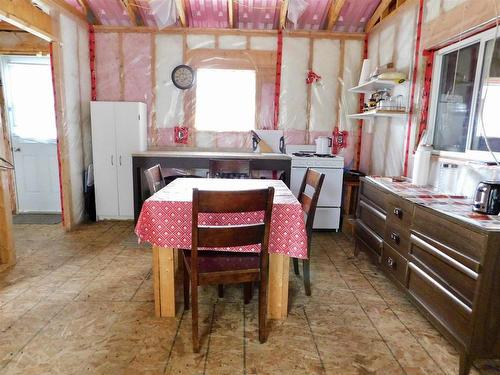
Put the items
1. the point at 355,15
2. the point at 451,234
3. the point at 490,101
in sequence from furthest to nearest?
1. the point at 355,15
2. the point at 490,101
3. the point at 451,234

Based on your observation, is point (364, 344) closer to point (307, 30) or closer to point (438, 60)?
point (438, 60)

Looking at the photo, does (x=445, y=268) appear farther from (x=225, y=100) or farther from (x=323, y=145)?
(x=225, y=100)

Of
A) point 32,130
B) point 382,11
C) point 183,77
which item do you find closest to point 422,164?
point 382,11

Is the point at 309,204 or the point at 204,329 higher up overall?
the point at 309,204

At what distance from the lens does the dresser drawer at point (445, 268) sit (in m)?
1.67

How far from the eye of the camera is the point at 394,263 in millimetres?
2475

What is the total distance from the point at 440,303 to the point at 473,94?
1.67 m

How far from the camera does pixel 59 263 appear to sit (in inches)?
120

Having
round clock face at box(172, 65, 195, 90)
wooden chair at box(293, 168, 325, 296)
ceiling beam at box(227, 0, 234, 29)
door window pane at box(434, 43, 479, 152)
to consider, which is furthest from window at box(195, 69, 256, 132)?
door window pane at box(434, 43, 479, 152)

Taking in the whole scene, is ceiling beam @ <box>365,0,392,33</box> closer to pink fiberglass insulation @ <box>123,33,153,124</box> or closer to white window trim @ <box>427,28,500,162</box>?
white window trim @ <box>427,28,500,162</box>

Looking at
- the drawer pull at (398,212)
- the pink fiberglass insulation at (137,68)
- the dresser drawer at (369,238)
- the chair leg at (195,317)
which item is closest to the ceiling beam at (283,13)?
the pink fiberglass insulation at (137,68)

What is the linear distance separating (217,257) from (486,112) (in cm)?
223

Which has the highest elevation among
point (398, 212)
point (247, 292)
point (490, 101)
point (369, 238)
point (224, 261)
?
point (490, 101)

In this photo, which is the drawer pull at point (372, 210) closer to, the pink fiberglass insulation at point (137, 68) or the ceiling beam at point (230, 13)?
the ceiling beam at point (230, 13)
